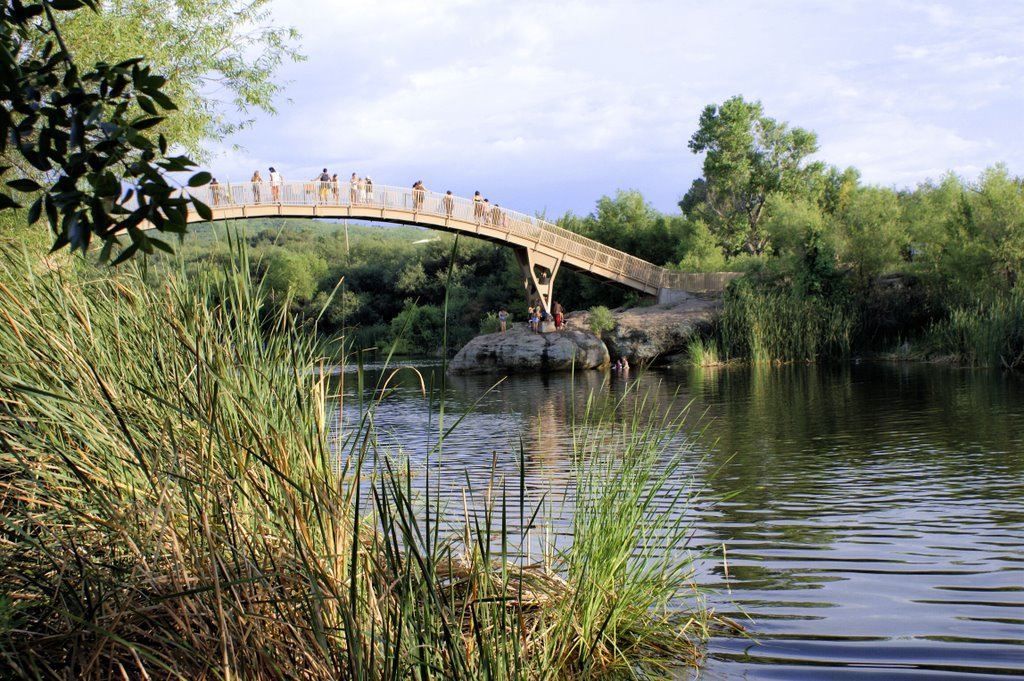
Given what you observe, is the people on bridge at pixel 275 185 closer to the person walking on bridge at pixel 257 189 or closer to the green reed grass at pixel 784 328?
the person walking on bridge at pixel 257 189

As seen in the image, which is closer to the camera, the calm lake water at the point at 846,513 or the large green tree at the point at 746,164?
the calm lake water at the point at 846,513

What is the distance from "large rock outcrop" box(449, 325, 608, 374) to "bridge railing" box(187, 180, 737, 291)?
12.2 feet

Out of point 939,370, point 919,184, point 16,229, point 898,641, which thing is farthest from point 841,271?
point 919,184

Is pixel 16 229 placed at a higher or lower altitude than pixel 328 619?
higher

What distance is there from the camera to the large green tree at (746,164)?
4512cm

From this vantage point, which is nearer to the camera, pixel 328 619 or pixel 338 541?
pixel 328 619

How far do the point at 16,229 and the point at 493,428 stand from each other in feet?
22.8

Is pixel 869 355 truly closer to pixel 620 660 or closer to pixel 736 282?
pixel 736 282

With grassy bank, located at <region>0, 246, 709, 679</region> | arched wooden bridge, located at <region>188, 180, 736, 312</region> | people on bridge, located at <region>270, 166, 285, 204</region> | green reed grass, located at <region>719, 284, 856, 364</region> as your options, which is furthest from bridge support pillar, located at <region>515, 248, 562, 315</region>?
grassy bank, located at <region>0, 246, 709, 679</region>

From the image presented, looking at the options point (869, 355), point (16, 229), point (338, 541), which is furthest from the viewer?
point (869, 355)

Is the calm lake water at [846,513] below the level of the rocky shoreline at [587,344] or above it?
below

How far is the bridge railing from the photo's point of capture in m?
24.3

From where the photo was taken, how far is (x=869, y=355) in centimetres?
2583

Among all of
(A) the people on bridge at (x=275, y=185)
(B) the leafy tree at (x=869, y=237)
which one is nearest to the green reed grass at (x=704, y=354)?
(B) the leafy tree at (x=869, y=237)
